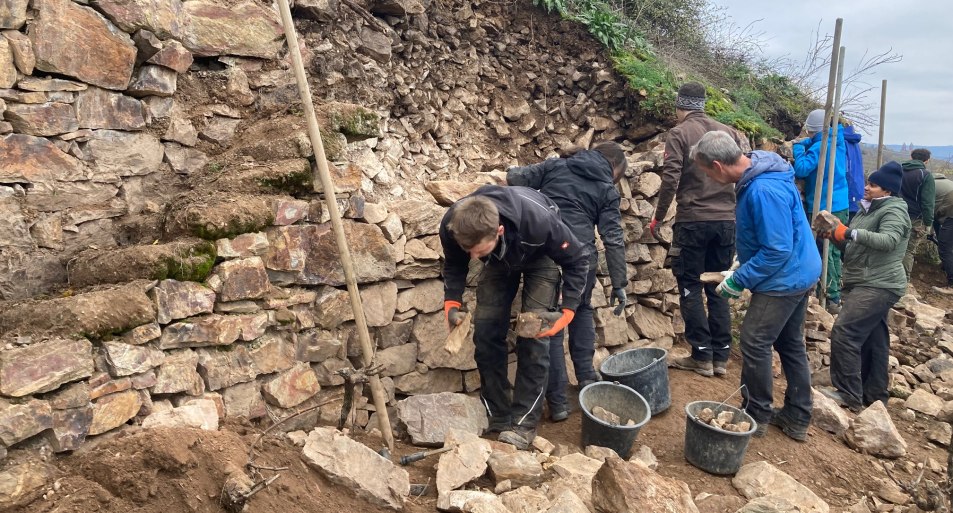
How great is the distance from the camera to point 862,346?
17.3ft

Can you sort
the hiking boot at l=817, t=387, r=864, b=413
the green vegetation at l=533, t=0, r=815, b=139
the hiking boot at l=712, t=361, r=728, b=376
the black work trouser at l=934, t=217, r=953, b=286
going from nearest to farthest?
the hiking boot at l=817, t=387, r=864, b=413, the hiking boot at l=712, t=361, r=728, b=376, the green vegetation at l=533, t=0, r=815, b=139, the black work trouser at l=934, t=217, r=953, b=286

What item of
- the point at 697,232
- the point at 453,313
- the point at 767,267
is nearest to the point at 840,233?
the point at 697,232

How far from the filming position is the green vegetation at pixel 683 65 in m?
7.24

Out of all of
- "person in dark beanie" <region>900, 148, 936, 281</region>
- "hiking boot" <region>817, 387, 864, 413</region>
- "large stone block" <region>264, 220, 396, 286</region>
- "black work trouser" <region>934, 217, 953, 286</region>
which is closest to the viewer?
"large stone block" <region>264, 220, 396, 286</region>

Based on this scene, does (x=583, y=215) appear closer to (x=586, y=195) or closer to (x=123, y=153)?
(x=586, y=195)

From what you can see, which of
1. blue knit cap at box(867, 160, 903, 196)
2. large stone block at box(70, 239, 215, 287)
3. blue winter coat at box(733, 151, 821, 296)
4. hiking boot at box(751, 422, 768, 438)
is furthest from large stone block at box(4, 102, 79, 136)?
blue knit cap at box(867, 160, 903, 196)

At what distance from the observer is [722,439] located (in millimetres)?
3758

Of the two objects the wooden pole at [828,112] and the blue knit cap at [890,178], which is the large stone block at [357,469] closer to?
the blue knit cap at [890,178]

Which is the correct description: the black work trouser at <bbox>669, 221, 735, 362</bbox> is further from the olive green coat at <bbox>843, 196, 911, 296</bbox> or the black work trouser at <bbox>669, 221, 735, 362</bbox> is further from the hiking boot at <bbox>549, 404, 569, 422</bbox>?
the hiking boot at <bbox>549, 404, 569, 422</bbox>

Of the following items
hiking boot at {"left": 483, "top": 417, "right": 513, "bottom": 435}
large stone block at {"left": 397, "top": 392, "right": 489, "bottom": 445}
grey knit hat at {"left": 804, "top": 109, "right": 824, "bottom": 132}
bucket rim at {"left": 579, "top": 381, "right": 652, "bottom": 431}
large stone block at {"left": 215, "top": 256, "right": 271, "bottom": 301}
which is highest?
grey knit hat at {"left": 804, "top": 109, "right": 824, "bottom": 132}

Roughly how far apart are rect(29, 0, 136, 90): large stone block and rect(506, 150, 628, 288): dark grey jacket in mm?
2766

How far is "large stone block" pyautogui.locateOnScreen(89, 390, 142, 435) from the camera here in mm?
2668

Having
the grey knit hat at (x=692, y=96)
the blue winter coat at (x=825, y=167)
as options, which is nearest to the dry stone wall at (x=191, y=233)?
the grey knit hat at (x=692, y=96)

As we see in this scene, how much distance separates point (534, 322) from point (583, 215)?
1080 mm
